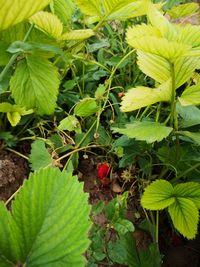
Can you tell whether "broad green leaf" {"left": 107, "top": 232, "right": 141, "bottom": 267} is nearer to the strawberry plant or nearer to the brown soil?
the brown soil

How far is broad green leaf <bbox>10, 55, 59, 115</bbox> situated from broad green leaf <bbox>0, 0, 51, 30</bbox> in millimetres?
446

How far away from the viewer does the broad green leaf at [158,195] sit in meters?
0.79

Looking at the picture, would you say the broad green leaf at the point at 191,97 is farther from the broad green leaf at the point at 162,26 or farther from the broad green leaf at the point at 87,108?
the broad green leaf at the point at 87,108

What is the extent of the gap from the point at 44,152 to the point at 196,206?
14.4 inches

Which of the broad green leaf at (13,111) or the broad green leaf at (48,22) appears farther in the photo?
the broad green leaf at (13,111)

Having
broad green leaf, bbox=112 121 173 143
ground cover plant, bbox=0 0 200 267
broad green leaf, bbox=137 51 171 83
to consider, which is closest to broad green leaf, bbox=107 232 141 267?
ground cover plant, bbox=0 0 200 267

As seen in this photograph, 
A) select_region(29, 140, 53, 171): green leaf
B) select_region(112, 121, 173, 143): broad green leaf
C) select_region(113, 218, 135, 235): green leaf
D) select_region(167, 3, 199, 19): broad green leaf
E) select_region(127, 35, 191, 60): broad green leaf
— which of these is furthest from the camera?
select_region(167, 3, 199, 19): broad green leaf

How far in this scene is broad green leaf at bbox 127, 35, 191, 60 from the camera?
2.02 ft

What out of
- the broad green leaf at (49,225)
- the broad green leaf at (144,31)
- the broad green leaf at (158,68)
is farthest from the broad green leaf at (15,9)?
the broad green leaf at (158,68)

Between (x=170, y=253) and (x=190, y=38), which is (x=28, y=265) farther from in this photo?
(x=170, y=253)

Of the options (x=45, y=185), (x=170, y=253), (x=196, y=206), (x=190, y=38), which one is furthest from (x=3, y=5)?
(x=170, y=253)

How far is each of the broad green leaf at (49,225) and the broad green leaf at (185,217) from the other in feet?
1.45

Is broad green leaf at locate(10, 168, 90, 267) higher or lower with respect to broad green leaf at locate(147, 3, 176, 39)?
lower

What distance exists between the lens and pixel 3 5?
15.5 inches
